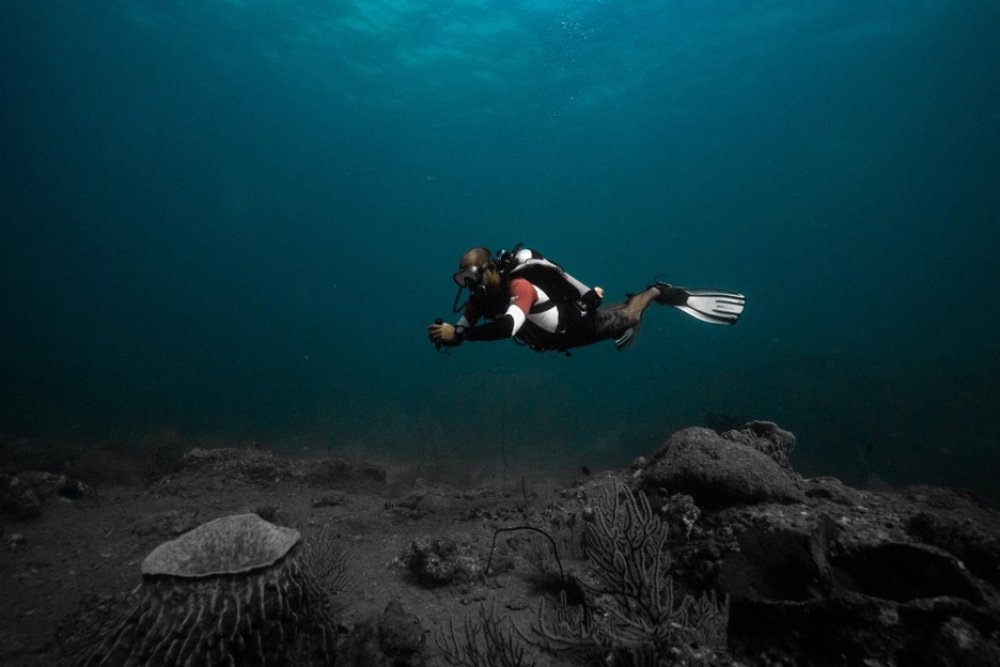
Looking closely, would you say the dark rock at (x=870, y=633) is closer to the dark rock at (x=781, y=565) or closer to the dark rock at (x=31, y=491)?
the dark rock at (x=781, y=565)

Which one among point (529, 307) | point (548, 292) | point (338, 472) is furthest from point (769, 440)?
point (338, 472)

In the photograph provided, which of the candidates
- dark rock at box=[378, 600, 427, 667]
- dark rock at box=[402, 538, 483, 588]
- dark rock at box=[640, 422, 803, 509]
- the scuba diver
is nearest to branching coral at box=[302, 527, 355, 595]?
dark rock at box=[402, 538, 483, 588]

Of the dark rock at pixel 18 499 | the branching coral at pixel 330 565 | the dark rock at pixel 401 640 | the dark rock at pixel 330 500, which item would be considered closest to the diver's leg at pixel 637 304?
the dark rock at pixel 401 640

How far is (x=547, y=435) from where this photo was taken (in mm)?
22875

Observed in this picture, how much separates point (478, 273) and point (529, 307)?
0.71 meters

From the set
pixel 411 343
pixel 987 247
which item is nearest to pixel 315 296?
pixel 411 343

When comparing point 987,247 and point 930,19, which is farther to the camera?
point 987,247

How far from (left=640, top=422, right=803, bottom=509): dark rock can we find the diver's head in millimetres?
2994

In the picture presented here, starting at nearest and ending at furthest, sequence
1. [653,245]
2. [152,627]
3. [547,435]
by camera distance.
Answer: [152,627] < [547,435] < [653,245]

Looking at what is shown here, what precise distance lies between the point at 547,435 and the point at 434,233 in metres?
95.1

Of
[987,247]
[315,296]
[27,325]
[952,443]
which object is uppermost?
[987,247]

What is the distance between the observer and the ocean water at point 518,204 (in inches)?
1053

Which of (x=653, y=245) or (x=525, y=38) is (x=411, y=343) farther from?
(x=525, y=38)

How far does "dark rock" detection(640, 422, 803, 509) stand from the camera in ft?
14.4
